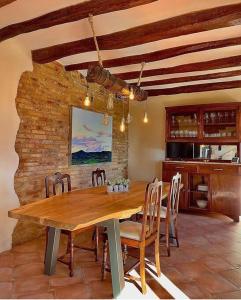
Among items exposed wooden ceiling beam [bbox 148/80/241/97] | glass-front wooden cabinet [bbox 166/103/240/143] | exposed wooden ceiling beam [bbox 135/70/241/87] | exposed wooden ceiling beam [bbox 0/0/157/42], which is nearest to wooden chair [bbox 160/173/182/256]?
exposed wooden ceiling beam [bbox 0/0/157/42]

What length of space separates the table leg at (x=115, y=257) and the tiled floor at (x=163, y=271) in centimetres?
13

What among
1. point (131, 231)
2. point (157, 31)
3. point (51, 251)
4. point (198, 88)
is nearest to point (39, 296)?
point (51, 251)

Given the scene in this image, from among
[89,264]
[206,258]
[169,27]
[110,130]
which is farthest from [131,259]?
[110,130]

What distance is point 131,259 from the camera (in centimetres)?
309

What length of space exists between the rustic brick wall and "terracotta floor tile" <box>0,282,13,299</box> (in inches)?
39.3

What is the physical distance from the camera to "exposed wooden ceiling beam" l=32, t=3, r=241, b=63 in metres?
2.50

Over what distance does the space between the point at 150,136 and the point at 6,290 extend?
4.41 m

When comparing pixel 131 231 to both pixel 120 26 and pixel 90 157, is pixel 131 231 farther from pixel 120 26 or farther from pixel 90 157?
pixel 90 157

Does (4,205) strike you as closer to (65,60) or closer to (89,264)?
(89,264)

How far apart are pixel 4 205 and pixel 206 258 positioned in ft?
8.20

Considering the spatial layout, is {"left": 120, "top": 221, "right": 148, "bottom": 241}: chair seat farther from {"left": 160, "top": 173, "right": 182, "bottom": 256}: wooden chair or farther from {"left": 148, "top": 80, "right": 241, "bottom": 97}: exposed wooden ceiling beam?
{"left": 148, "top": 80, "right": 241, "bottom": 97}: exposed wooden ceiling beam

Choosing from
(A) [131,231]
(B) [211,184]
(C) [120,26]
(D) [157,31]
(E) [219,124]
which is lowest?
(A) [131,231]

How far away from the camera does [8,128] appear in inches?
131

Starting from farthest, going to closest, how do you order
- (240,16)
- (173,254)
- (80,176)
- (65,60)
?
(80,176), (65,60), (173,254), (240,16)
